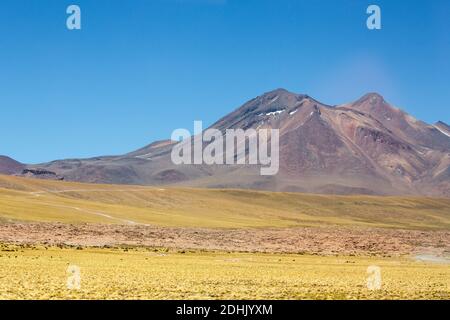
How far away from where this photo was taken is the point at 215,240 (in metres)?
93.8

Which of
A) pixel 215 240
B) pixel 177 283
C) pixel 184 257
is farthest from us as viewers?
pixel 215 240

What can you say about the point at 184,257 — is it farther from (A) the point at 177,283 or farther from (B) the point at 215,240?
(A) the point at 177,283

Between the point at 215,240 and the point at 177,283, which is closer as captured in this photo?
the point at 177,283

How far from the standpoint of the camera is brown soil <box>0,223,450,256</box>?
8388 cm

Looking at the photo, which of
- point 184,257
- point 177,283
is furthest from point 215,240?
point 177,283

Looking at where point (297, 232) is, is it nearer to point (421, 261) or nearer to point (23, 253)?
point (421, 261)

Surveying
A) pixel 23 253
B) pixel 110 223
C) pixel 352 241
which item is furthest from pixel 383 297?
pixel 110 223

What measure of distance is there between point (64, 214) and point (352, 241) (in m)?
50.2

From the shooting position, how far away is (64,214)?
10994cm

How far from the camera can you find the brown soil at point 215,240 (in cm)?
8388

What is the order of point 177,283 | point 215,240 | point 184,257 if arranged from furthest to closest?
1. point 215,240
2. point 184,257
3. point 177,283

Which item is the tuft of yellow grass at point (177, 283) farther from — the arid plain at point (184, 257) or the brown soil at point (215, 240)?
the brown soil at point (215, 240)

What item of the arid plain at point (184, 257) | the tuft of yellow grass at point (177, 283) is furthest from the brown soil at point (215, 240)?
the tuft of yellow grass at point (177, 283)

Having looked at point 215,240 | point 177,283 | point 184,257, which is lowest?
point 215,240
